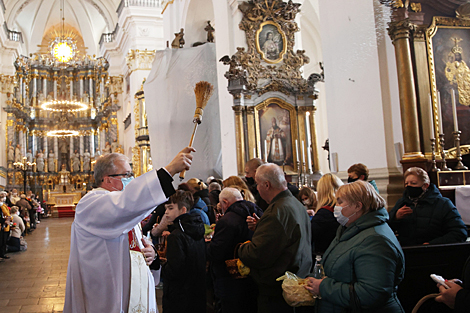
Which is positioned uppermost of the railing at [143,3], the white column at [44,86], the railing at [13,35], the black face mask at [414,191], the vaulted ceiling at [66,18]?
the vaulted ceiling at [66,18]

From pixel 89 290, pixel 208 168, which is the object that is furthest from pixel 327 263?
pixel 208 168

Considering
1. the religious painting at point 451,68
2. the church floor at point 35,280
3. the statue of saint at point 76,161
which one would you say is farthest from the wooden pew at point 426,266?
the statue of saint at point 76,161

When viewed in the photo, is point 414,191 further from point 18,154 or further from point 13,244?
point 18,154

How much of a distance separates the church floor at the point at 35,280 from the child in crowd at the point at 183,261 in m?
2.01

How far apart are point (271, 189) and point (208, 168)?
839 cm

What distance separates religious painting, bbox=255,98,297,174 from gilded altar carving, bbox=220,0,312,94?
0.36 metres

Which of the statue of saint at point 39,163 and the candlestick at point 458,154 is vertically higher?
the statue of saint at point 39,163

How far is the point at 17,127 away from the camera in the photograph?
104 feet

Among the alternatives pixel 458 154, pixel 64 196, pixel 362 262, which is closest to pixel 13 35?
pixel 64 196

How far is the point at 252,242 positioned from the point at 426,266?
51.8 inches

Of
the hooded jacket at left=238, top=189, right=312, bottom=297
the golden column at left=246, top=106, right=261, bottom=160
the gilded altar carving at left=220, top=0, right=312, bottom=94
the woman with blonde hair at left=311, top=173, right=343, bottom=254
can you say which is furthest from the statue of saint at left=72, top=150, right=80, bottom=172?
the hooded jacket at left=238, top=189, right=312, bottom=297

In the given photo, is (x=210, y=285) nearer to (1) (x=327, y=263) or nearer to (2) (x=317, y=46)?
(1) (x=327, y=263)

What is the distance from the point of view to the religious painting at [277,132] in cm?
909

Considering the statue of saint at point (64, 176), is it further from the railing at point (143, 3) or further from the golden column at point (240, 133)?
the golden column at point (240, 133)
